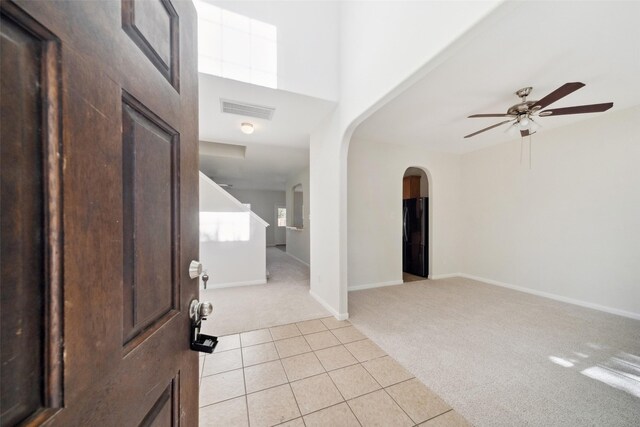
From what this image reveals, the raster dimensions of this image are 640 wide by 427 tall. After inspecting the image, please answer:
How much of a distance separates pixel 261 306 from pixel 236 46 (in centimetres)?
305

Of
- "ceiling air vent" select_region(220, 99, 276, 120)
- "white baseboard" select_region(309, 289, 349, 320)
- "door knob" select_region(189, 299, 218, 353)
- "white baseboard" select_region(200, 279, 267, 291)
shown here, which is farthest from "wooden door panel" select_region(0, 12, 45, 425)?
"white baseboard" select_region(200, 279, 267, 291)

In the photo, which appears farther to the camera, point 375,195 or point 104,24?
point 375,195

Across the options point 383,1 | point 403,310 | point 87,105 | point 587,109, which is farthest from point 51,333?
point 587,109

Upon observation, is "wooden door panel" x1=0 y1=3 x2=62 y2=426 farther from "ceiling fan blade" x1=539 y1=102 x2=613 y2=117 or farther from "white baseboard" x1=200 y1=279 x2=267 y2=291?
"white baseboard" x1=200 y1=279 x2=267 y2=291

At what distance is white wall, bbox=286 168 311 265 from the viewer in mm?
5883

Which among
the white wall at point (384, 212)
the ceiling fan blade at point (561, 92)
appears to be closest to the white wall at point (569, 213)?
the white wall at point (384, 212)

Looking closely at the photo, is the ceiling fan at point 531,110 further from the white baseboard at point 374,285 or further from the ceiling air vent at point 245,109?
the white baseboard at point 374,285

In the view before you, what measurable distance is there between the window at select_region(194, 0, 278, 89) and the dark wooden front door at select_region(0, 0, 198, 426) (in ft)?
5.64

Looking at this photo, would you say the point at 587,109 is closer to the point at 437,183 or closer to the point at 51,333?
the point at 437,183

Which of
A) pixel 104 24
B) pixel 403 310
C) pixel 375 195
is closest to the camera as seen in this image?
pixel 104 24

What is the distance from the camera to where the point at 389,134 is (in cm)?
371

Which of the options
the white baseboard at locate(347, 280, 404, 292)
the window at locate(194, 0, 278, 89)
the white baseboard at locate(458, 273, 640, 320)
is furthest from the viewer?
the white baseboard at locate(347, 280, 404, 292)

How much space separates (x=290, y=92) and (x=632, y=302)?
4808 millimetres

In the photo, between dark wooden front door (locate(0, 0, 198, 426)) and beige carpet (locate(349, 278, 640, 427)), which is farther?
beige carpet (locate(349, 278, 640, 427))
